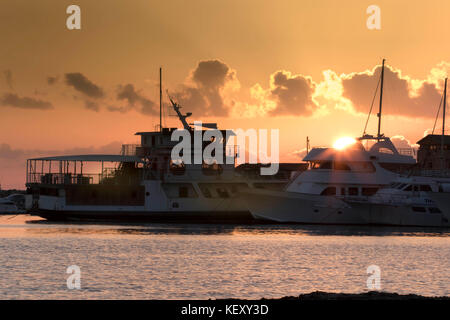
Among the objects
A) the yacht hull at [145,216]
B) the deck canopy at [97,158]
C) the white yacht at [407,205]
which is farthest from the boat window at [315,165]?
the deck canopy at [97,158]

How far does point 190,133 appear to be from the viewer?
203 ft

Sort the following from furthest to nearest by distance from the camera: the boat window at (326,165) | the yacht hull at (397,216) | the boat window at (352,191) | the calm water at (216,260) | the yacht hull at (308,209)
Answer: the boat window at (352,191)
the boat window at (326,165)
the yacht hull at (308,209)
the yacht hull at (397,216)
the calm water at (216,260)

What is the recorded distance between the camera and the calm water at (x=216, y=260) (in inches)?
944

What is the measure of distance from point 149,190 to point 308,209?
14.1 metres

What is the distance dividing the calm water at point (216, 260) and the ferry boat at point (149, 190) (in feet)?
11.6

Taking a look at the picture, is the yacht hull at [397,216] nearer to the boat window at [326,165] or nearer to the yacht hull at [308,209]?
the yacht hull at [308,209]

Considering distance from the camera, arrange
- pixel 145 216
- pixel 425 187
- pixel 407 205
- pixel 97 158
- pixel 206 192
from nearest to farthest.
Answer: pixel 407 205
pixel 425 187
pixel 145 216
pixel 206 192
pixel 97 158

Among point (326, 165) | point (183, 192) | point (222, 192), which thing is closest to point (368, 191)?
point (326, 165)

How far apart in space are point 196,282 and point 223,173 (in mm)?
34013

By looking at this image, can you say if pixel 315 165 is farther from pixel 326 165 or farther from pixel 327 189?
pixel 327 189

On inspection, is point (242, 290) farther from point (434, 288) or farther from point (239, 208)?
point (239, 208)

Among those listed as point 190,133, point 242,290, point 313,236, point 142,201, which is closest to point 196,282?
point 242,290

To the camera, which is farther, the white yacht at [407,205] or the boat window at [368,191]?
the boat window at [368,191]

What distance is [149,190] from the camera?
57469 mm
